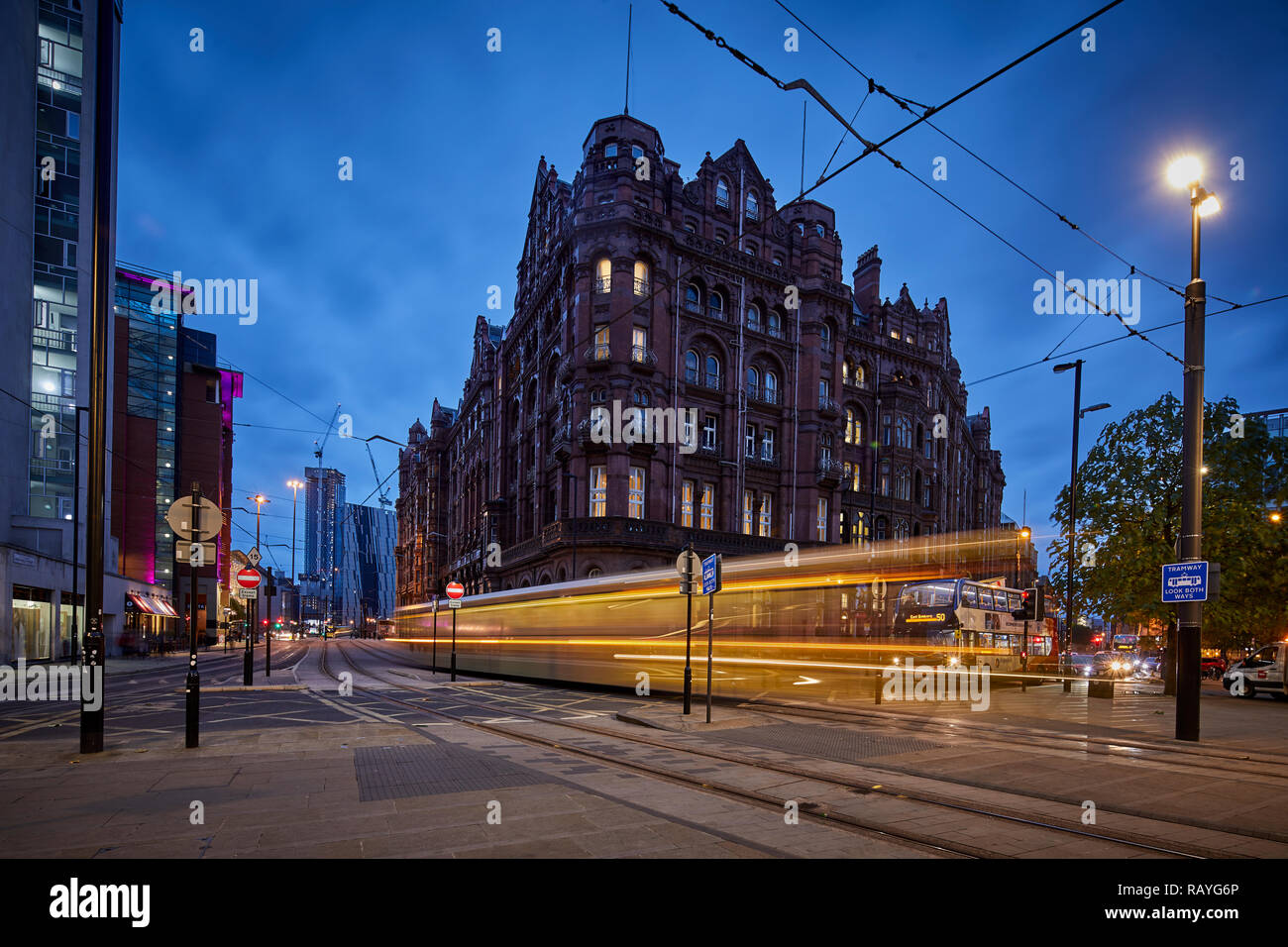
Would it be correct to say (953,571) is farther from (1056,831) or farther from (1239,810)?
(1056,831)

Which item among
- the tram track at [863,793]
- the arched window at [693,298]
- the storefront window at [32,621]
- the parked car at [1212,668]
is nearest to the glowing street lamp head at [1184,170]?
the tram track at [863,793]

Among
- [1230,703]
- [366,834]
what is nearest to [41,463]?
[366,834]

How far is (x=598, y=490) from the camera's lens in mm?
40406

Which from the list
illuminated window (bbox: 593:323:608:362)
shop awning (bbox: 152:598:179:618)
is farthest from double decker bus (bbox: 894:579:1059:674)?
shop awning (bbox: 152:598:179:618)

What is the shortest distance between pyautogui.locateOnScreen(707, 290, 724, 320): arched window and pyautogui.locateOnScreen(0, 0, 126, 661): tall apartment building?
3213 cm

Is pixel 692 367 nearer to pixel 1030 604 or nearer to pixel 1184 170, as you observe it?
pixel 1030 604

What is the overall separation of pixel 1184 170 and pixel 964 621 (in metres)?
15.6

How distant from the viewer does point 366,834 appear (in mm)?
6059

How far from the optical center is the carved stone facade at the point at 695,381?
40438 mm

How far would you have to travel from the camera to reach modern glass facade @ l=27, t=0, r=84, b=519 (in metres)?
38.2

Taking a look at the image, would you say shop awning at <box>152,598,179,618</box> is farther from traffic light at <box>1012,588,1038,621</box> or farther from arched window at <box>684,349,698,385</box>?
traffic light at <box>1012,588,1038,621</box>

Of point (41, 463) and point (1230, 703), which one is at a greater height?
point (41, 463)
